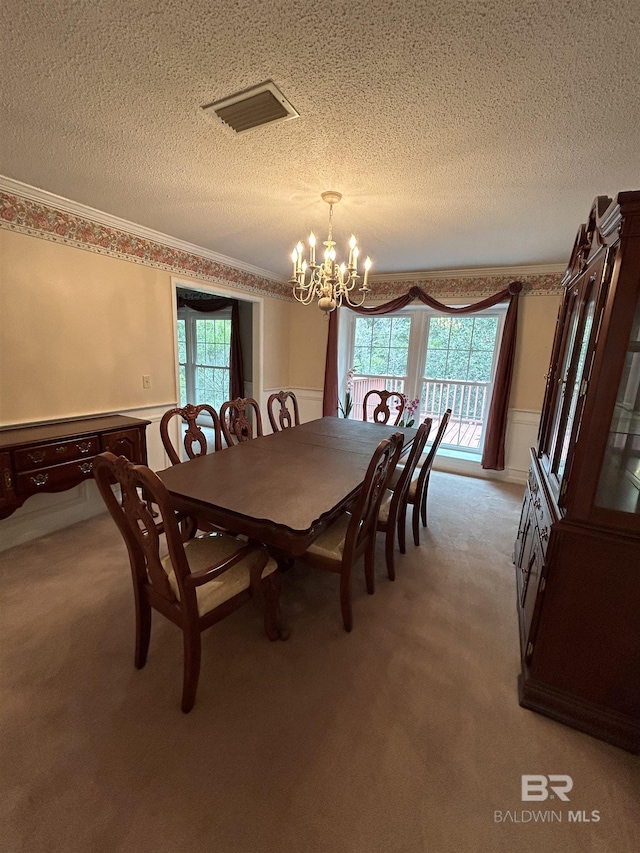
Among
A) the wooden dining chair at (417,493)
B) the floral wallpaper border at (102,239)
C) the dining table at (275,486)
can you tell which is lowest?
the wooden dining chair at (417,493)

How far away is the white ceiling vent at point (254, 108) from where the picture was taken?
1322mm

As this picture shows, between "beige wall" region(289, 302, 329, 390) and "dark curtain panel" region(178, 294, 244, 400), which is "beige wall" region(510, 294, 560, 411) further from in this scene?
"dark curtain panel" region(178, 294, 244, 400)

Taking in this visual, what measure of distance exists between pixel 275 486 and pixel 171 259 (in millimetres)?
2706

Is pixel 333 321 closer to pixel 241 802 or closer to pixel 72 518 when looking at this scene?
pixel 72 518

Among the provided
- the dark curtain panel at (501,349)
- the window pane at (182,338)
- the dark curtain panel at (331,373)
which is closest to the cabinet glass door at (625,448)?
the dark curtain panel at (501,349)

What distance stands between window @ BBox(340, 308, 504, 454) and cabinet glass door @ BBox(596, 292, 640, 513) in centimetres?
309

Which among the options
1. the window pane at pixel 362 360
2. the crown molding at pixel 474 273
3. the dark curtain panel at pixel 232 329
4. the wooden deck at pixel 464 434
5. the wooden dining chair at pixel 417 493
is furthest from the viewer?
the dark curtain panel at pixel 232 329

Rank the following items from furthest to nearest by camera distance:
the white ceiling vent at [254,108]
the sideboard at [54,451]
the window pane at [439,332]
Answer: the window pane at [439,332] < the sideboard at [54,451] < the white ceiling vent at [254,108]

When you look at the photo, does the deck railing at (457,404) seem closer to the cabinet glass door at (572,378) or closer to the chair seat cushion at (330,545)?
the cabinet glass door at (572,378)

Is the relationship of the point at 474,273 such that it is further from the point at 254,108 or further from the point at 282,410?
the point at 254,108

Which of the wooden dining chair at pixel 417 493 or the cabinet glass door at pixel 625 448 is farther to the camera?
the wooden dining chair at pixel 417 493

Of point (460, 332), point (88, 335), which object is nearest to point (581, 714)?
point (88, 335)

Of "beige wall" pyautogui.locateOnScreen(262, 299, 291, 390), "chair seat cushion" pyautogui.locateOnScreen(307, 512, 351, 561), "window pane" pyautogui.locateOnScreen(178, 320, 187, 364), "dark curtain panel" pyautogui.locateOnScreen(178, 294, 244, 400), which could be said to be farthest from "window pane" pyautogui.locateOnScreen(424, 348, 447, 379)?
"window pane" pyautogui.locateOnScreen(178, 320, 187, 364)

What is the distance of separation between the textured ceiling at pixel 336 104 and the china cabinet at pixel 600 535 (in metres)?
0.46
